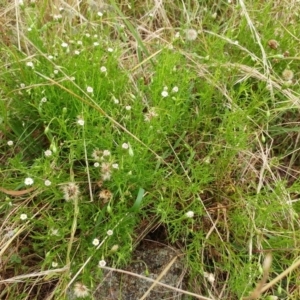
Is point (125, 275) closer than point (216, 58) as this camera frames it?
Yes

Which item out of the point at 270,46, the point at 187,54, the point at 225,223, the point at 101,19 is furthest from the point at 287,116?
the point at 101,19

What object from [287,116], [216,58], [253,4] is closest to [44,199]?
[216,58]

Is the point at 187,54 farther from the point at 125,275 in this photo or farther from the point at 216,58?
the point at 125,275

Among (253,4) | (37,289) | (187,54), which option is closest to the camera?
(37,289)

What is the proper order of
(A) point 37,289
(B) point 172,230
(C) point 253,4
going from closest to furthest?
(A) point 37,289 < (B) point 172,230 < (C) point 253,4

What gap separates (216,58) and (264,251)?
887 millimetres

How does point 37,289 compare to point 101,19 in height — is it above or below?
below

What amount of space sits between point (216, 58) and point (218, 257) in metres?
0.89

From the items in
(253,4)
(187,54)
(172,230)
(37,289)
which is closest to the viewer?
(37,289)

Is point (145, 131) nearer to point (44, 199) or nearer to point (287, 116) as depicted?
point (44, 199)

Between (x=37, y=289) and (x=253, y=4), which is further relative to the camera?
(x=253, y=4)

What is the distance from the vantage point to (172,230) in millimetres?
1817

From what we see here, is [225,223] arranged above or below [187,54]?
below

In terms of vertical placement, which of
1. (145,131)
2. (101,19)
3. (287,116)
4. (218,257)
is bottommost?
(218,257)
